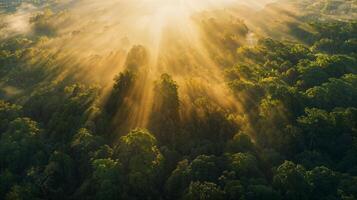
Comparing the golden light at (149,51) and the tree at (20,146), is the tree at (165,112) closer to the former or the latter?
the golden light at (149,51)

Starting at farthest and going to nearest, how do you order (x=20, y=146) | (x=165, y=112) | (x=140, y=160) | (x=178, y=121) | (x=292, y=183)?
(x=165, y=112)
(x=178, y=121)
(x=20, y=146)
(x=140, y=160)
(x=292, y=183)

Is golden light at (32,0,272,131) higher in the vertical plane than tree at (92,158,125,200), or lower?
lower

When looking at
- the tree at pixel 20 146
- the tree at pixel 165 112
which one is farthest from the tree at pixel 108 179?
the tree at pixel 165 112

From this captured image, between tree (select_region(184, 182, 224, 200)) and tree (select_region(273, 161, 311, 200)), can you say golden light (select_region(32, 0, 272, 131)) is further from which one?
tree (select_region(273, 161, 311, 200))

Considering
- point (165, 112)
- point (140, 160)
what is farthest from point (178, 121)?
point (140, 160)

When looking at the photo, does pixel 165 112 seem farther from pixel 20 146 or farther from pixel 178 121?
pixel 20 146

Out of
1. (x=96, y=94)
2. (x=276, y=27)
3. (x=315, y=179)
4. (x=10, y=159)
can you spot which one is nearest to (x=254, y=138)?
(x=315, y=179)

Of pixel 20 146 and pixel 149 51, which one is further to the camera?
pixel 149 51

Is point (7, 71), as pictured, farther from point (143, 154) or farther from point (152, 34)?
point (143, 154)

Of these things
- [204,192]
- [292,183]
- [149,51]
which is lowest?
[149,51]

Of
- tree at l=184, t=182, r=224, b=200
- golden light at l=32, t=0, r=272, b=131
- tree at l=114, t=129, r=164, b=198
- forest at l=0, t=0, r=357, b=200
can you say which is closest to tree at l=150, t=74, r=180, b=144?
forest at l=0, t=0, r=357, b=200
